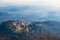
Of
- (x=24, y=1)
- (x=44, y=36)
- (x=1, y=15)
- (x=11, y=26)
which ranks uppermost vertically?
(x=24, y=1)

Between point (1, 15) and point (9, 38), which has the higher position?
point (1, 15)

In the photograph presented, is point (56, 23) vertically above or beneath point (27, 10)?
beneath

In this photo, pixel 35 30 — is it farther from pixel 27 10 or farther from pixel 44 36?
pixel 27 10

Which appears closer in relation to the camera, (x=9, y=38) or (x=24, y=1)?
(x=9, y=38)

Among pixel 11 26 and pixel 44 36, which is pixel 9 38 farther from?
pixel 44 36

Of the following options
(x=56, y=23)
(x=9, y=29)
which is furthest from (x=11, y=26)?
(x=56, y=23)

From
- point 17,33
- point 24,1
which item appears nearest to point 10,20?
point 17,33
